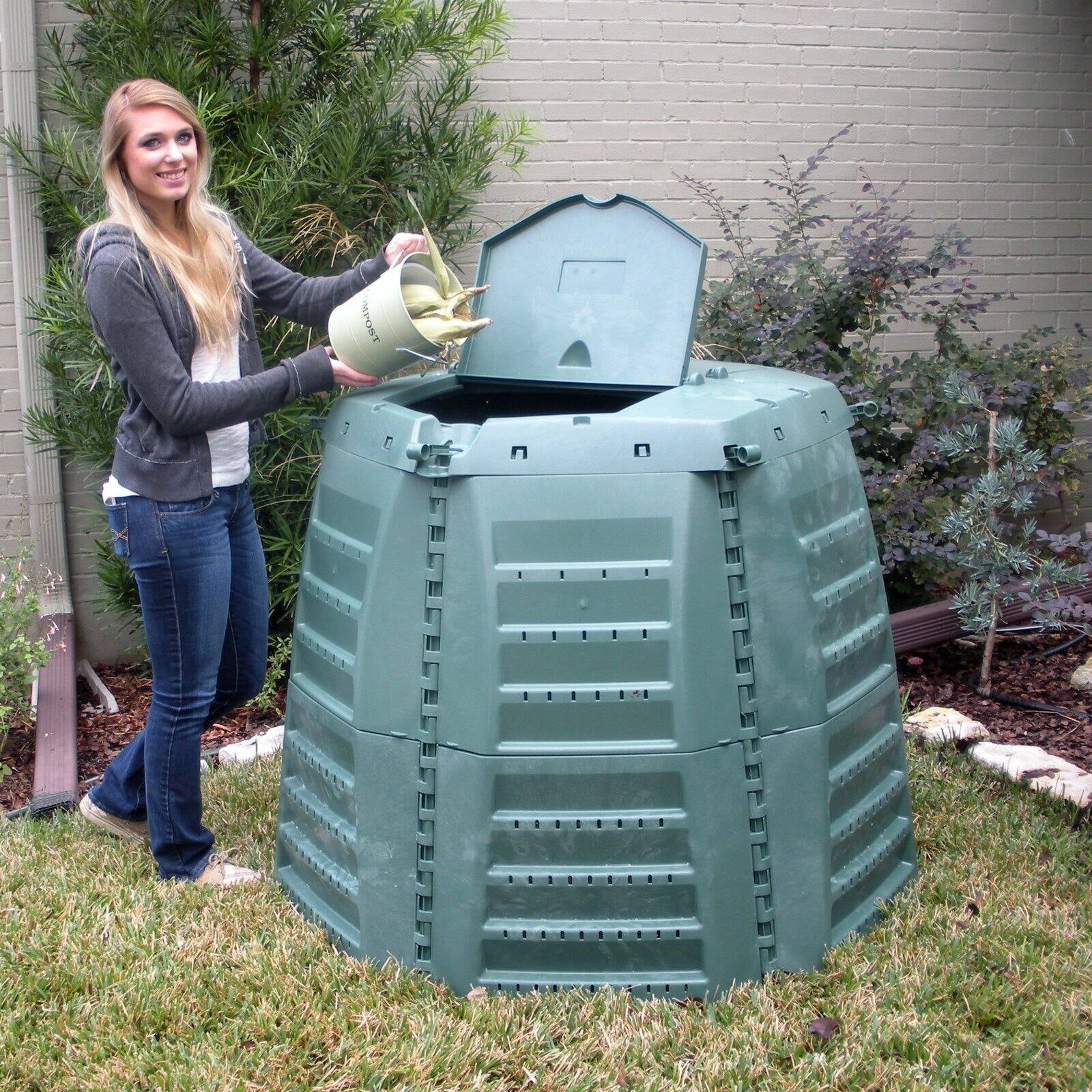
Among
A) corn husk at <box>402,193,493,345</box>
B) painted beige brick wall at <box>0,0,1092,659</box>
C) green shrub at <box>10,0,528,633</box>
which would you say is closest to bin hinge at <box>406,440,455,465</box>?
corn husk at <box>402,193,493,345</box>

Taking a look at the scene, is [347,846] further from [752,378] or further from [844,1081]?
[752,378]

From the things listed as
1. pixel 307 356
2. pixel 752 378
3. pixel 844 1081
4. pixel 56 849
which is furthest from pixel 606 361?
pixel 56 849

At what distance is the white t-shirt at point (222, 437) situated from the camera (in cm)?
265

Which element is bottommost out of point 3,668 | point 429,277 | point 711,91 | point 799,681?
point 3,668

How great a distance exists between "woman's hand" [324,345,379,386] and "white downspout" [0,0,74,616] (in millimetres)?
2451

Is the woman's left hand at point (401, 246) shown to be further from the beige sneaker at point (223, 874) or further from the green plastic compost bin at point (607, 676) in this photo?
the beige sneaker at point (223, 874)

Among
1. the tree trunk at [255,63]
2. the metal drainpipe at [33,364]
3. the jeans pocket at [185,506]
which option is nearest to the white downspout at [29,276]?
the metal drainpipe at [33,364]

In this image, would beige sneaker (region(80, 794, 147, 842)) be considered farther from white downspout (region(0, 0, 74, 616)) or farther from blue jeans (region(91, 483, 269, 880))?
white downspout (region(0, 0, 74, 616))

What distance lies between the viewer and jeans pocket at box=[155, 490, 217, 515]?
2.60m

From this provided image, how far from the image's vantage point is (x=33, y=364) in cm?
475

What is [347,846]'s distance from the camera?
2.51m

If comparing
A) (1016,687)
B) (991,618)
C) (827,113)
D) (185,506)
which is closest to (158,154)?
(185,506)

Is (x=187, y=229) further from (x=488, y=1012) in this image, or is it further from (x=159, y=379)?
(x=488, y=1012)

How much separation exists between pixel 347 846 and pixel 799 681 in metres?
1.01
